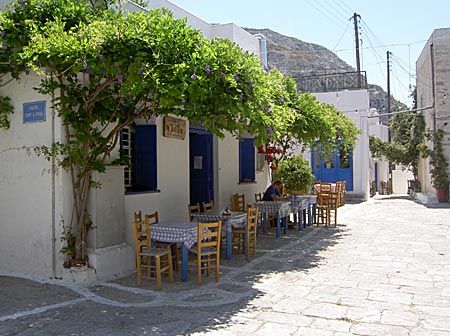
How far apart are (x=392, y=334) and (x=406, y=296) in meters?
1.30

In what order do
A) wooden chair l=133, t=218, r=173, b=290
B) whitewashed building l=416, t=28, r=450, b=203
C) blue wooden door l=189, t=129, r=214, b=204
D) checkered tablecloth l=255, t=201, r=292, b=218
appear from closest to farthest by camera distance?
wooden chair l=133, t=218, r=173, b=290
checkered tablecloth l=255, t=201, r=292, b=218
blue wooden door l=189, t=129, r=214, b=204
whitewashed building l=416, t=28, r=450, b=203

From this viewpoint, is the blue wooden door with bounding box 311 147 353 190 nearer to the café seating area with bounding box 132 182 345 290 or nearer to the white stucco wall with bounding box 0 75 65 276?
the café seating area with bounding box 132 182 345 290

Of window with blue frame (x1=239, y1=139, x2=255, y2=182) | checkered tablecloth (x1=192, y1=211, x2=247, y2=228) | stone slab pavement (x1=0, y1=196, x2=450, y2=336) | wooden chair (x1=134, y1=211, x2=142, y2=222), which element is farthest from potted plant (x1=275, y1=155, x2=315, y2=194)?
wooden chair (x1=134, y1=211, x2=142, y2=222)

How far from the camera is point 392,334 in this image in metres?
4.12

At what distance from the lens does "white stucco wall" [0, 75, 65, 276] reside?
618 centimetres

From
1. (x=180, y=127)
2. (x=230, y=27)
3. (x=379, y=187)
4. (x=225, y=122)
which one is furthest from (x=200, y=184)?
(x=379, y=187)

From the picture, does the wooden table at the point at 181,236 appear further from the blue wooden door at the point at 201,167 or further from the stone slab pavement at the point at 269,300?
the blue wooden door at the point at 201,167

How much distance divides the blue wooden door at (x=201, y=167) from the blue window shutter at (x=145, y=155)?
82.2 inches

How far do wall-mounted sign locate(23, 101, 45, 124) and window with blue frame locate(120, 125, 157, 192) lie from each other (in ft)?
5.76

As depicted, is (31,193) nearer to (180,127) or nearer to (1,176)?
(1,176)

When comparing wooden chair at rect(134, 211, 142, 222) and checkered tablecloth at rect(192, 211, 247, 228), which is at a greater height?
wooden chair at rect(134, 211, 142, 222)

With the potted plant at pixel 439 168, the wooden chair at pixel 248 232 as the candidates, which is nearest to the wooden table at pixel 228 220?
the wooden chair at pixel 248 232

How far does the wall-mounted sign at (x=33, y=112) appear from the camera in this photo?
6203mm

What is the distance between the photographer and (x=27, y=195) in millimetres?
6438
